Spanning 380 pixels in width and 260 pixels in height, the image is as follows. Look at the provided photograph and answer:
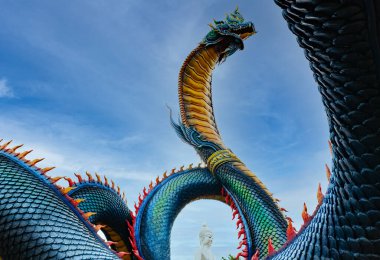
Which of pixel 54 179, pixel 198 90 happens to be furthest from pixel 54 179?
pixel 198 90

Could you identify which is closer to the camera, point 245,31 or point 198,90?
point 198,90

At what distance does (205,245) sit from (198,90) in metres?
2.18

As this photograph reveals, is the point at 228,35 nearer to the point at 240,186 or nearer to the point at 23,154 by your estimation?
the point at 240,186

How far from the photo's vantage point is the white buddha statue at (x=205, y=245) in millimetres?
4622

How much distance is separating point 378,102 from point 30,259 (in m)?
2.02

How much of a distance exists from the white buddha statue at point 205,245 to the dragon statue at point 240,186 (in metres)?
0.39

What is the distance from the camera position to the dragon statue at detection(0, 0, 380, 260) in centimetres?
112

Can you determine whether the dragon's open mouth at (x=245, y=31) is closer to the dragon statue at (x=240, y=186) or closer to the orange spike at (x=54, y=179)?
the dragon statue at (x=240, y=186)

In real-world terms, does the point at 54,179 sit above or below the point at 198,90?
below

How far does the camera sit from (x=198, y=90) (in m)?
5.60

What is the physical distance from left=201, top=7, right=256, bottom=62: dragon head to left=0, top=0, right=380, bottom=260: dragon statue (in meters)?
0.02

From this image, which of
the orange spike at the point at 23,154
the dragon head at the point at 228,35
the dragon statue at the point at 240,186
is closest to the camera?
the dragon statue at the point at 240,186

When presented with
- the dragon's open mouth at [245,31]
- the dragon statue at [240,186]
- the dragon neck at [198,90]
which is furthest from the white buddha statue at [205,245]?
the dragon's open mouth at [245,31]

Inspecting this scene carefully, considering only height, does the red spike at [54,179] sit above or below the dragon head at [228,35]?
below
